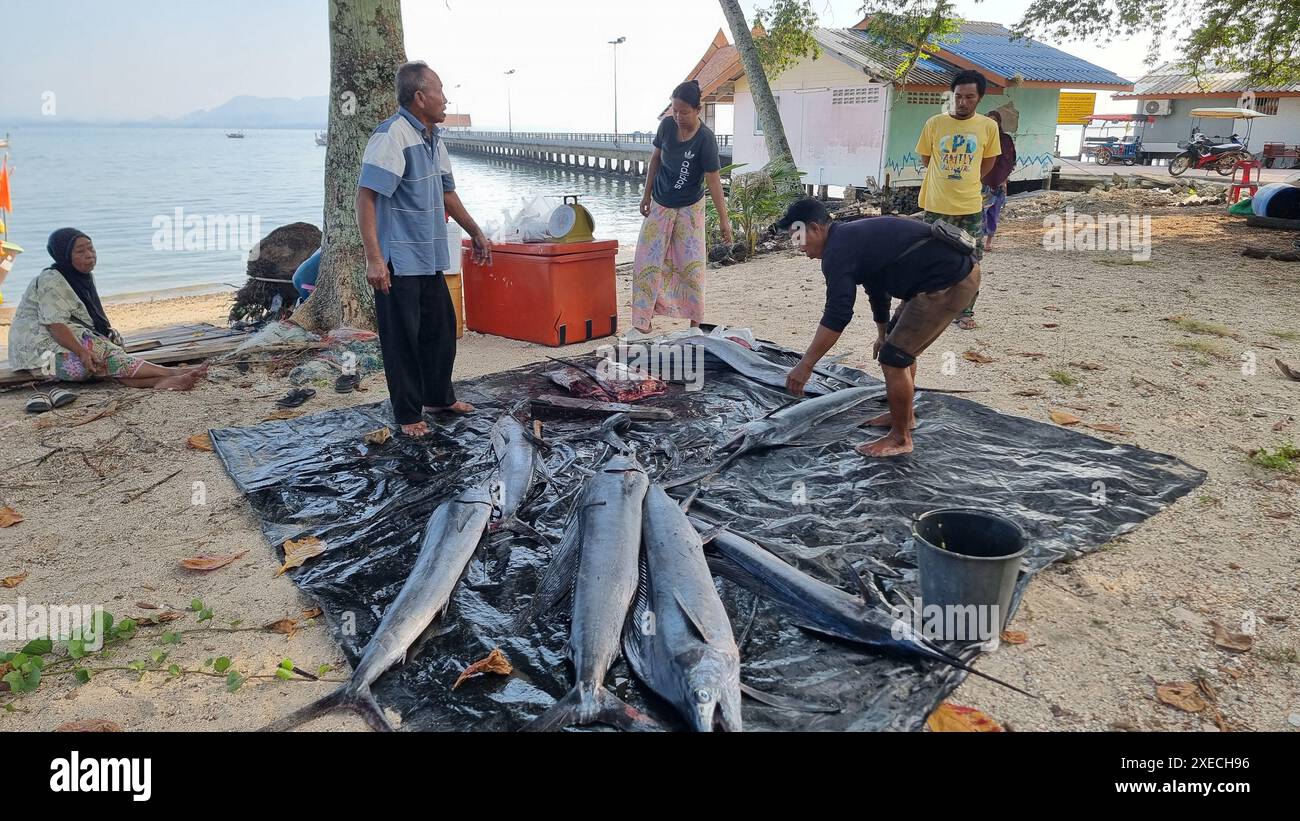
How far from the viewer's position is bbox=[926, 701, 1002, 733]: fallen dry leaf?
2.34m

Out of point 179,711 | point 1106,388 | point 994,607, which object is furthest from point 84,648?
point 1106,388

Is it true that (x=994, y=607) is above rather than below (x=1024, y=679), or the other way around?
above

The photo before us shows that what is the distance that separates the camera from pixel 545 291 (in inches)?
270

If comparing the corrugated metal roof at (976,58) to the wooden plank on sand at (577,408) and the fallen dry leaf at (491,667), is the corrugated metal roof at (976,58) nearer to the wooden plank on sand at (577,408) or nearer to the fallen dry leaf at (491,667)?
the wooden plank on sand at (577,408)

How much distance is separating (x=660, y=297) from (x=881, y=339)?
8.55 feet

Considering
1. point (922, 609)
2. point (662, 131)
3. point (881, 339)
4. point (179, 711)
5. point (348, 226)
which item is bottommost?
point (179, 711)

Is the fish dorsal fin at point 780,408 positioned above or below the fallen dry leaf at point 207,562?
above

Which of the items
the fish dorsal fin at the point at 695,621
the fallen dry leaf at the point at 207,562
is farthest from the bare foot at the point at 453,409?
the fish dorsal fin at the point at 695,621

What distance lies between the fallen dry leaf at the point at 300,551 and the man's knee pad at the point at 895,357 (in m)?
3.07

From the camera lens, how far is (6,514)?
12.9 feet

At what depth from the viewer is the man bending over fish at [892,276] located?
406cm

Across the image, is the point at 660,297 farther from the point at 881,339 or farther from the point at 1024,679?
the point at 1024,679

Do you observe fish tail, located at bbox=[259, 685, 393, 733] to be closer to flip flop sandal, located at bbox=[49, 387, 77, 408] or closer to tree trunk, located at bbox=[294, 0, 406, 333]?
flip flop sandal, located at bbox=[49, 387, 77, 408]

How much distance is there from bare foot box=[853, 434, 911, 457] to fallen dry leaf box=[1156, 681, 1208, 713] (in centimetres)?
200
